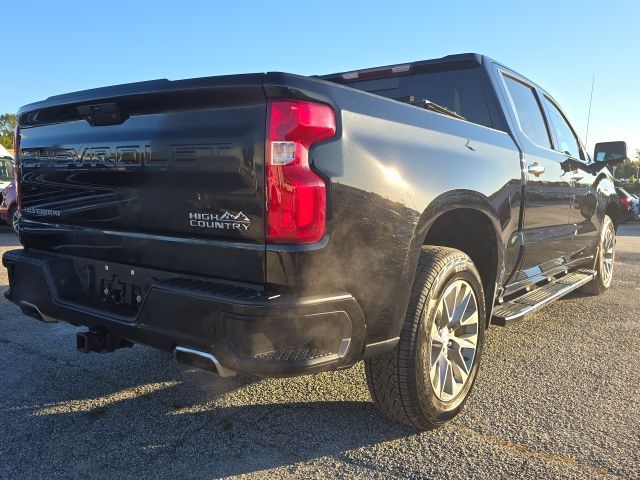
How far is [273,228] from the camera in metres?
1.97

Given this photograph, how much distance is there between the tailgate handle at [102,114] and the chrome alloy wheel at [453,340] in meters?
1.73

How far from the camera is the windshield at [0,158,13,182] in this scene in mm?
15539

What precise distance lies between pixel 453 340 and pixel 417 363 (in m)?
0.43

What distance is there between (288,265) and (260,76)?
715 millimetres

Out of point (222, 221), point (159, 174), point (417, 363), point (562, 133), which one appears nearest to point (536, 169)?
point (562, 133)

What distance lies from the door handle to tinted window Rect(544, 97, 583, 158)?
0.83m

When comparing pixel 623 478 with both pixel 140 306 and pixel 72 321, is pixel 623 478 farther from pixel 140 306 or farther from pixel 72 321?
pixel 72 321

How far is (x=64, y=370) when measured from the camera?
335 centimetres

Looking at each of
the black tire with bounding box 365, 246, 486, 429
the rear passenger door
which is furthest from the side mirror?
the black tire with bounding box 365, 246, 486, 429

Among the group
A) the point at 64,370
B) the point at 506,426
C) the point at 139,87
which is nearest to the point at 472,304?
the point at 506,426

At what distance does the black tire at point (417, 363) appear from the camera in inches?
94.8

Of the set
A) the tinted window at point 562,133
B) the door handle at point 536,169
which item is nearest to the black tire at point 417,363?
the door handle at point 536,169

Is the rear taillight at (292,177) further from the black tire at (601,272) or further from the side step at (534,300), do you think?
the black tire at (601,272)

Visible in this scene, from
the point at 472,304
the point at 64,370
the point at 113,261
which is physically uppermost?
the point at 113,261
